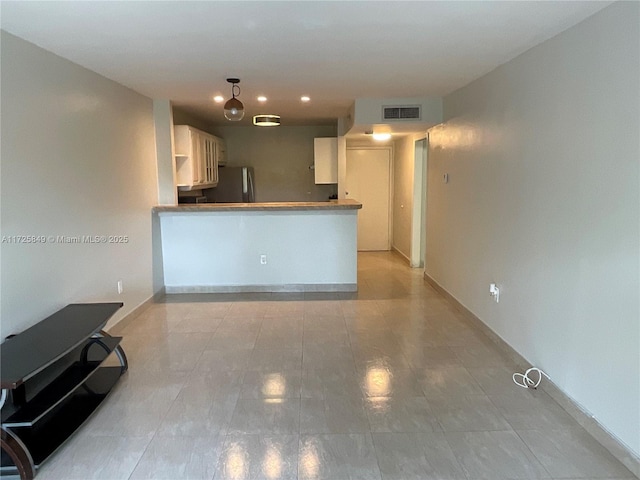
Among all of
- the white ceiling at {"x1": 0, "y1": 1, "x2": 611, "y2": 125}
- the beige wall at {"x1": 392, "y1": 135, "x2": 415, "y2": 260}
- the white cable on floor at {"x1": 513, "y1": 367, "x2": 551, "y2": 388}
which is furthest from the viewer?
the beige wall at {"x1": 392, "y1": 135, "x2": 415, "y2": 260}

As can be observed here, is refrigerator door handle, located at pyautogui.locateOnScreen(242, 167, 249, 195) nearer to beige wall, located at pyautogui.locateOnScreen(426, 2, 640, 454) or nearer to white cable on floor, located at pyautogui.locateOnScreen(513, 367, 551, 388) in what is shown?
beige wall, located at pyautogui.locateOnScreen(426, 2, 640, 454)

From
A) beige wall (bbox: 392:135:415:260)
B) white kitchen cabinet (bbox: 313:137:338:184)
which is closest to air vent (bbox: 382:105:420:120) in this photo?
beige wall (bbox: 392:135:415:260)

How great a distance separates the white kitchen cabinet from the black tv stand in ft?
13.5

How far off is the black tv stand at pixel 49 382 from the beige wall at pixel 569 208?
9.18 ft

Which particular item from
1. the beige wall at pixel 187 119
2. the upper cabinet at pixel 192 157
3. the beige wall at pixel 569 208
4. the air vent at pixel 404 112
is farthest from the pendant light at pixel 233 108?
the beige wall at pixel 569 208

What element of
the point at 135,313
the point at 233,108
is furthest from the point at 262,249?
the point at 233,108

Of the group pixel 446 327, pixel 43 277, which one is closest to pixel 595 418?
pixel 446 327

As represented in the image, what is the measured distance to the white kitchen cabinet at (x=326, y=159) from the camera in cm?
657

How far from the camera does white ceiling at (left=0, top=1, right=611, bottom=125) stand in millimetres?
2162

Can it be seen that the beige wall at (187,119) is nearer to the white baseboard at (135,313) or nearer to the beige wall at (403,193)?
the white baseboard at (135,313)

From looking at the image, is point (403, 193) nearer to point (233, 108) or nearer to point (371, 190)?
point (371, 190)

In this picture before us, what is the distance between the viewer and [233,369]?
10.4ft

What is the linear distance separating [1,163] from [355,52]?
2.26m

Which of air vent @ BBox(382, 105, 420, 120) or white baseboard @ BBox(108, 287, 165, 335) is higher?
air vent @ BBox(382, 105, 420, 120)
